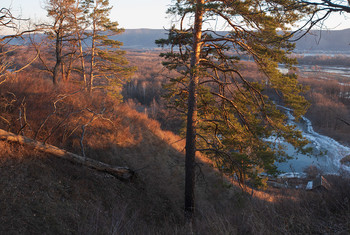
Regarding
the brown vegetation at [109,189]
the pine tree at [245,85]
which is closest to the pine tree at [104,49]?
the brown vegetation at [109,189]

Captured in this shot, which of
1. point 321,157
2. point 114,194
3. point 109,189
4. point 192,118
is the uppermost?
point 192,118

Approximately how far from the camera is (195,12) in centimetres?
717

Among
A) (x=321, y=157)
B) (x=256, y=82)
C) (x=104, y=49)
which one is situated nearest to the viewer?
(x=256, y=82)

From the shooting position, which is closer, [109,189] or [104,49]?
[109,189]

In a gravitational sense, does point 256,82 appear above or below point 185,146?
above

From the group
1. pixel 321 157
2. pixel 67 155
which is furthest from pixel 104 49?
pixel 321 157

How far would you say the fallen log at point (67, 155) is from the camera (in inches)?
275

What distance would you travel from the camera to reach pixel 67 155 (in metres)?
7.69

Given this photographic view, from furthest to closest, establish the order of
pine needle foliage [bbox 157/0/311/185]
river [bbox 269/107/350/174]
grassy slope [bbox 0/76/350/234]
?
river [bbox 269/107/350/174]
pine needle foliage [bbox 157/0/311/185]
grassy slope [bbox 0/76/350/234]

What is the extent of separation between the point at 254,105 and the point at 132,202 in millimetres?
5049

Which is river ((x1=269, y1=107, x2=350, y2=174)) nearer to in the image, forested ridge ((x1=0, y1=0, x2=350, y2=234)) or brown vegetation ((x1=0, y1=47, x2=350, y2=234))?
brown vegetation ((x1=0, y1=47, x2=350, y2=234))

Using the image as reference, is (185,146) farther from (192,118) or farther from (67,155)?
(67,155)

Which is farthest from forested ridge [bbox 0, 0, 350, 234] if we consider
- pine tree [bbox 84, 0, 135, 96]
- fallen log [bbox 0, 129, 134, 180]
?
pine tree [bbox 84, 0, 135, 96]

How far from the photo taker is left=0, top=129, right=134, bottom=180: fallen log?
23.0ft
